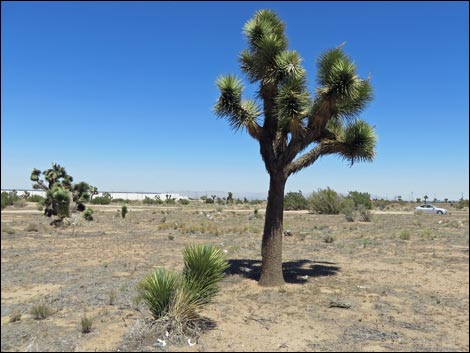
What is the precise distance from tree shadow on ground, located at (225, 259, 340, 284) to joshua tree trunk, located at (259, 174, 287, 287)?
749mm

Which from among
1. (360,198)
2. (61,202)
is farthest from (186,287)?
(360,198)

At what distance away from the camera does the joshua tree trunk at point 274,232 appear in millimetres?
10266

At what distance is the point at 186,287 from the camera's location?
670cm

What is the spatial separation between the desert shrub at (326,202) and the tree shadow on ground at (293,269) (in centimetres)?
2777

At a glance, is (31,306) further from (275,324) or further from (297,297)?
(297,297)

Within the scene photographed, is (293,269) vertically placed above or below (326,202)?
below

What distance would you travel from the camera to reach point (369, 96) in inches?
416

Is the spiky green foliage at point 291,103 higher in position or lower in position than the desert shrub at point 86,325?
higher

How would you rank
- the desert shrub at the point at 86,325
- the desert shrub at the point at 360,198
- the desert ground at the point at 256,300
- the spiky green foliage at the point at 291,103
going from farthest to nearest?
the desert shrub at the point at 360,198 → the spiky green foliage at the point at 291,103 → the desert shrub at the point at 86,325 → the desert ground at the point at 256,300

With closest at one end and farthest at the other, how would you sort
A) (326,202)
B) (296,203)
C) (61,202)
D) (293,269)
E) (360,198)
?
(293,269)
(61,202)
(326,202)
(360,198)
(296,203)

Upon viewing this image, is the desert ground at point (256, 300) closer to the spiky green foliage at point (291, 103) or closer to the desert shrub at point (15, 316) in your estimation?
the desert shrub at point (15, 316)

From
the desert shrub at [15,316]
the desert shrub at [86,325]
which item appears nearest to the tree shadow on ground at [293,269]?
the desert shrub at [86,325]

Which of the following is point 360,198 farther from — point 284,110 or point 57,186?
point 284,110

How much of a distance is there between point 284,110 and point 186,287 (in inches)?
196
